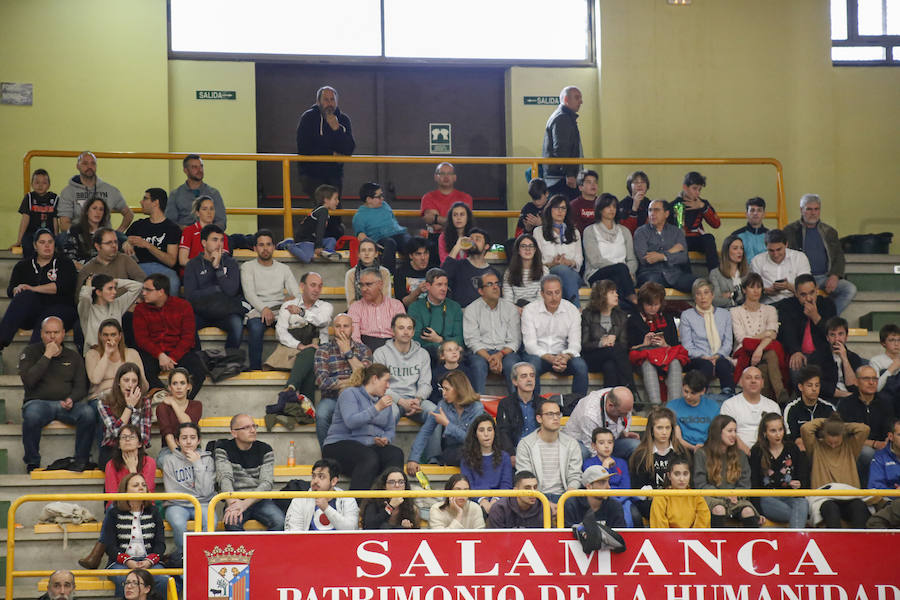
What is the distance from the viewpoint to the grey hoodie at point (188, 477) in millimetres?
9547

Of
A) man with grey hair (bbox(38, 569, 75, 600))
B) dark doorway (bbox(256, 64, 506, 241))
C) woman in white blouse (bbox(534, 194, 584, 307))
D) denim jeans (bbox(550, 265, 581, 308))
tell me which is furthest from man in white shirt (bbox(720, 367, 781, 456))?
dark doorway (bbox(256, 64, 506, 241))

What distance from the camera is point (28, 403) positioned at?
10250 mm

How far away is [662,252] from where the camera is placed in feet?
41.7

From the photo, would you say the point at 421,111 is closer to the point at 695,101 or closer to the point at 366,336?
the point at 695,101

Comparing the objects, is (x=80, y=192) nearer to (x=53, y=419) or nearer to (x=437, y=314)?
(x=53, y=419)

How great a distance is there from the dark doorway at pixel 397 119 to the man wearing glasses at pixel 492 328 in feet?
12.9

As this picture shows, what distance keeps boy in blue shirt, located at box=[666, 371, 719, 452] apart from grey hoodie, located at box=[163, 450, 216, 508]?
12.1 feet

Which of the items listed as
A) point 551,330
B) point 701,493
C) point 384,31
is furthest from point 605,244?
point 701,493

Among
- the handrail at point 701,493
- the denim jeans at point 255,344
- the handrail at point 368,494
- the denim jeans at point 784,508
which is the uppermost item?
the denim jeans at point 255,344

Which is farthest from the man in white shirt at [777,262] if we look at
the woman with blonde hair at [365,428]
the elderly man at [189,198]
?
the elderly man at [189,198]

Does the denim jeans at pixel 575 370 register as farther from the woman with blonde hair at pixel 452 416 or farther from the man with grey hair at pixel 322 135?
the man with grey hair at pixel 322 135

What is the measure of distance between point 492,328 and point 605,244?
6.29ft

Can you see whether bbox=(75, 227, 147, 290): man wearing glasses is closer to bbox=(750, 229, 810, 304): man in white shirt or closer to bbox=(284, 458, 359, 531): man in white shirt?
bbox=(284, 458, 359, 531): man in white shirt

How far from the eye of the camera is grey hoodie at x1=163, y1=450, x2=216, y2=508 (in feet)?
31.3
